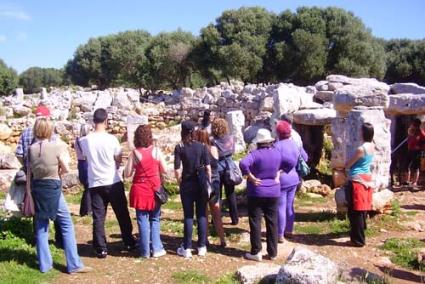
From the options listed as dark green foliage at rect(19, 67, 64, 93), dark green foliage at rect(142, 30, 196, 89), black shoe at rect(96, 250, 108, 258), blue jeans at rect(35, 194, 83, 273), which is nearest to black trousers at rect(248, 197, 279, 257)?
black shoe at rect(96, 250, 108, 258)

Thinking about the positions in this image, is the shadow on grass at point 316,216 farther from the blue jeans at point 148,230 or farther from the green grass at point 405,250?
the blue jeans at point 148,230

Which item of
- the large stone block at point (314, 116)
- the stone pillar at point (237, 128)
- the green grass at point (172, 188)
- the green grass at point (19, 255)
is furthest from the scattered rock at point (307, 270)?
the stone pillar at point (237, 128)

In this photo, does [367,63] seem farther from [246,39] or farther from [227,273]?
[227,273]

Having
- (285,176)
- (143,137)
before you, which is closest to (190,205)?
(143,137)

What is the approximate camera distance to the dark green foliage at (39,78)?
253 feet

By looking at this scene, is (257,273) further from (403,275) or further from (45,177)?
(45,177)

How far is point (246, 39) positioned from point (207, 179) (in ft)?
102

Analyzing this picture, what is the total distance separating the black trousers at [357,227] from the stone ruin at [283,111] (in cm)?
177

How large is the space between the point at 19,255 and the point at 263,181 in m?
3.27

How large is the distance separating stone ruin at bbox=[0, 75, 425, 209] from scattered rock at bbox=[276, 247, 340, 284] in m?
3.68

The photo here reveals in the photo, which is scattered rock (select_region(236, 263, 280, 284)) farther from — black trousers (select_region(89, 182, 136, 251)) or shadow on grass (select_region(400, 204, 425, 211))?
shadow on grass (select_region(400, 204, 425, 211))

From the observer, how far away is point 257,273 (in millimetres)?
5648

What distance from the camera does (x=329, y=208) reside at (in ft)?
31.6

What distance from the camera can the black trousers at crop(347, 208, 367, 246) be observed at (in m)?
7.02
